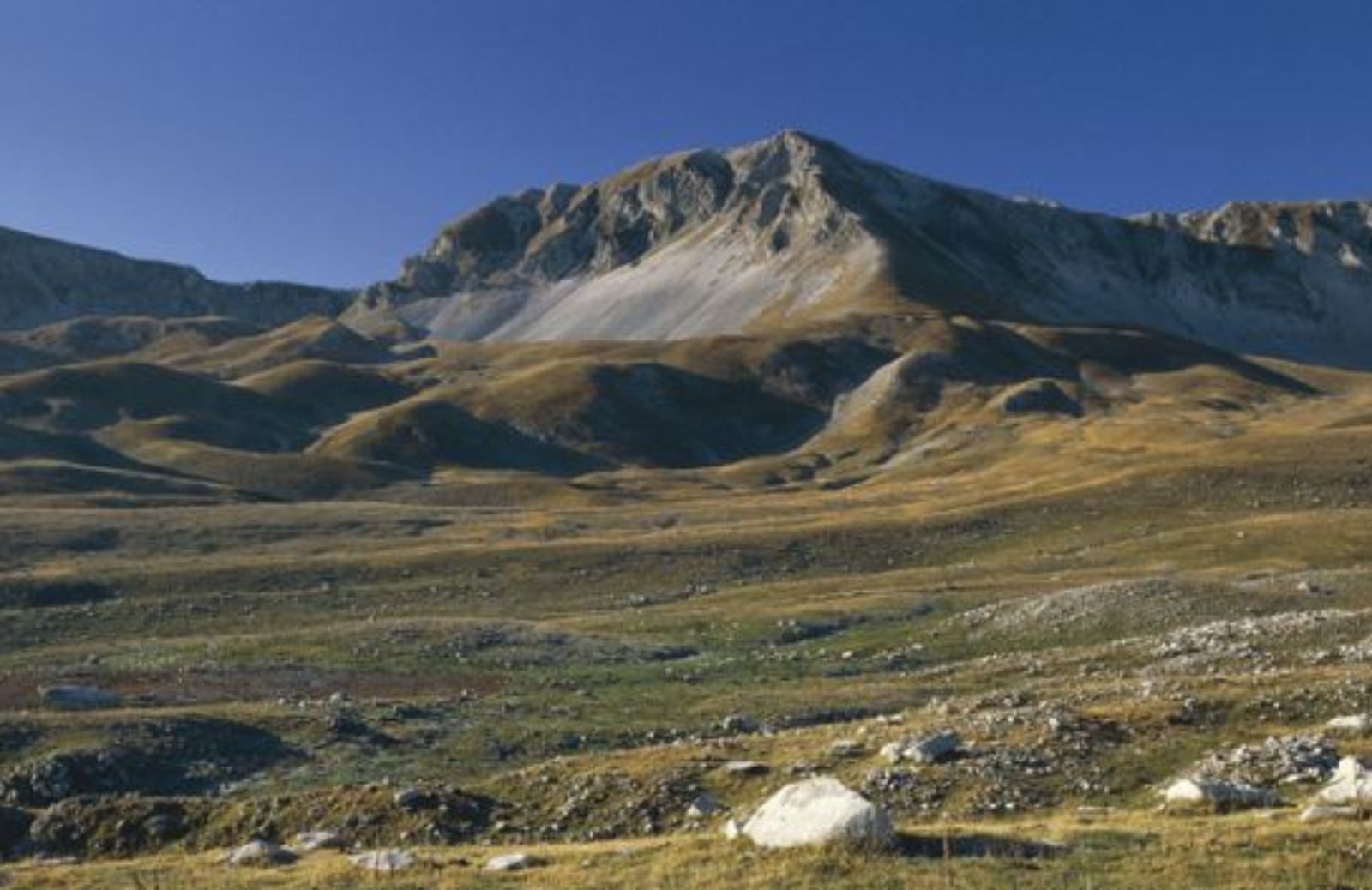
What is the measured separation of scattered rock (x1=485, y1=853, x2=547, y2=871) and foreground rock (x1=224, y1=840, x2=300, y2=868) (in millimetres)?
4513

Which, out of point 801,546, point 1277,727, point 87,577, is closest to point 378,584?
point 87,577

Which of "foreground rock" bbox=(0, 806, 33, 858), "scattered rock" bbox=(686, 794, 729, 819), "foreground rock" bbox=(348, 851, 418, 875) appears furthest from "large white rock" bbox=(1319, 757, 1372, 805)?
"foreground rock" bbox=(0, 806, 33, 858)

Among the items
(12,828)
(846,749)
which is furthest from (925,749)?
(12,828)

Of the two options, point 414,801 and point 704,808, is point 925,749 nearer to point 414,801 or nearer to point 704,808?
point 704,808

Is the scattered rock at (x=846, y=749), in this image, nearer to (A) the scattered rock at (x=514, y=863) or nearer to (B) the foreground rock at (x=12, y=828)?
(A) the scattered rock at (x=514, y=863)

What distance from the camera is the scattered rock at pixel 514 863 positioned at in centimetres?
2361

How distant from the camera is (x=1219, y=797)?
27.0 m

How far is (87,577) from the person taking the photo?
296 ft

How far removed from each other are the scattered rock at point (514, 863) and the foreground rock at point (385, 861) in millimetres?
1419

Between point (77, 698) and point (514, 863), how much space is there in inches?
1383

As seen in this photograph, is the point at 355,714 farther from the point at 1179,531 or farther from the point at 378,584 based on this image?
Result: the point at 1179,531

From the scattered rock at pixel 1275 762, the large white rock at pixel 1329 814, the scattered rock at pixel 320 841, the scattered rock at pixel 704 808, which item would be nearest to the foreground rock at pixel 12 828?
the scattered rock at pixel 320 841

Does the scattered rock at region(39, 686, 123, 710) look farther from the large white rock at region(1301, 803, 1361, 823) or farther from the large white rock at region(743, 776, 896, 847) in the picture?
the large white rock at region(1301, 803, 1361, 823)

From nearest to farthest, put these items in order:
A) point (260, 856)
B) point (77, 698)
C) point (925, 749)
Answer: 1. point (260, 856)
2. point (925, 749)
3. point (77, 698)
